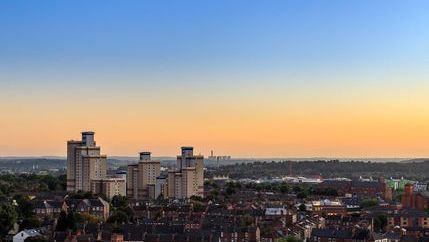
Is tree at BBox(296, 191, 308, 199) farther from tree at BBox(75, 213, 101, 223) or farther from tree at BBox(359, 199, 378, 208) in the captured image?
tree at BBox(75, 213, 101, 223)

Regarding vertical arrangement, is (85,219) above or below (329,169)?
below

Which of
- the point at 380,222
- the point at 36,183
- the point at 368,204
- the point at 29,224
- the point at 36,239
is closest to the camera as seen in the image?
the point at 36,239

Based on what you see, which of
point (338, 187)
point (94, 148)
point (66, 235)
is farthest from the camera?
point (338, 187)

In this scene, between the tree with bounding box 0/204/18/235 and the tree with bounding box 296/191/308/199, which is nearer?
the tree with bounding box 0/204/18/235

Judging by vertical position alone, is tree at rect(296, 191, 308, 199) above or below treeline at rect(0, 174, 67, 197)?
below

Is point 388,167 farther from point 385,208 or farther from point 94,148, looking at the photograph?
point 385,208

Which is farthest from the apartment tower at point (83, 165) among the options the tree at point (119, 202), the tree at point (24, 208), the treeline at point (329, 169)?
the treeline at point (329, 169)

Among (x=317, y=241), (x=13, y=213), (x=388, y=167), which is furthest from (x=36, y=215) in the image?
(x=388, y=167)

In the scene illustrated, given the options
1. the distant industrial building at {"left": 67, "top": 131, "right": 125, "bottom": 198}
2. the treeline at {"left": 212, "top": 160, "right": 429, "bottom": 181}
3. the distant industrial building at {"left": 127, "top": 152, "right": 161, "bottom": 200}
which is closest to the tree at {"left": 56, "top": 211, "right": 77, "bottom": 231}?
the distant industrial building at {"left": 67, "top": 131, "right": 125, "bottom": 198}

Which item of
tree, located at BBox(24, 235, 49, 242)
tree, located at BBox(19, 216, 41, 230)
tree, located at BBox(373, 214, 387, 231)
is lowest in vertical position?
tree, located at BBox(373, 214, 387, 231)

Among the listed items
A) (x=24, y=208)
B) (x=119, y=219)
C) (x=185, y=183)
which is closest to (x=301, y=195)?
(x=185, y=183)

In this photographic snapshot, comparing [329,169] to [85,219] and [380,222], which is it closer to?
[380,222]
